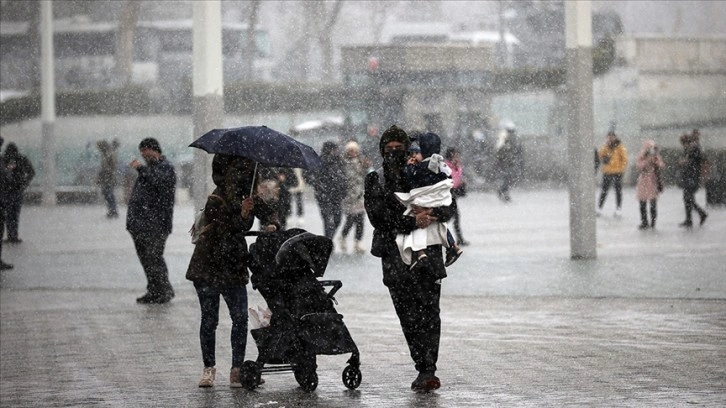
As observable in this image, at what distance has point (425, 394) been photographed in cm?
1040

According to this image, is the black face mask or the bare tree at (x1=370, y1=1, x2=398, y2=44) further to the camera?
the bare tree at (x1=370, y1=1, x2=398, y2=44)

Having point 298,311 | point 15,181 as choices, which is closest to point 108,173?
point 15,181

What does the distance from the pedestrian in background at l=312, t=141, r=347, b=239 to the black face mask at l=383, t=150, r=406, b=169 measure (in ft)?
39.4

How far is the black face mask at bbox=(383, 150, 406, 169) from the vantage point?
10.4 meters

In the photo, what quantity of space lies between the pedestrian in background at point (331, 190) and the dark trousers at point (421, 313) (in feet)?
39.3

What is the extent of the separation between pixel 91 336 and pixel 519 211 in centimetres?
884

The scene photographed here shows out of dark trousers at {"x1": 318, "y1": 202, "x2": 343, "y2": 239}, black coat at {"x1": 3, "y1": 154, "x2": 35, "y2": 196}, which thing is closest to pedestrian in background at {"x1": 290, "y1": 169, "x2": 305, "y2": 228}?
dark trousers at {"x1": 318, "y1": 202, "x2": 343, "y2": 239}

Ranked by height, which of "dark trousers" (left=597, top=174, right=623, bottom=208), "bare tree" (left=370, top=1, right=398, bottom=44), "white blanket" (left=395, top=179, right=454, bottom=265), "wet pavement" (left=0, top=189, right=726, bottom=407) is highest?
"bare tree" (left=370, top=1, right=398, bottom=44)

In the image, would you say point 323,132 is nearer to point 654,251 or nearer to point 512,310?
point 654,251

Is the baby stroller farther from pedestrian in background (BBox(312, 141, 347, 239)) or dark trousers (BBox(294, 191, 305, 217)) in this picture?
dark trousers (BBox(294, 191, 305, 217))

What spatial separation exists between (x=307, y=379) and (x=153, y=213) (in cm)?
644

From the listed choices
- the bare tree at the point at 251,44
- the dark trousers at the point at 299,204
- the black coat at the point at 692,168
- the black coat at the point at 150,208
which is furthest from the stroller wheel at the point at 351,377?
the dark trousers at the point at 299,204

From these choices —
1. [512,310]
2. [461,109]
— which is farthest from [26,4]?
[512,310]

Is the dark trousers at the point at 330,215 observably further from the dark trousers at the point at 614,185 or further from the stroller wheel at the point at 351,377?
the stroller wheel at the point at 351,377
